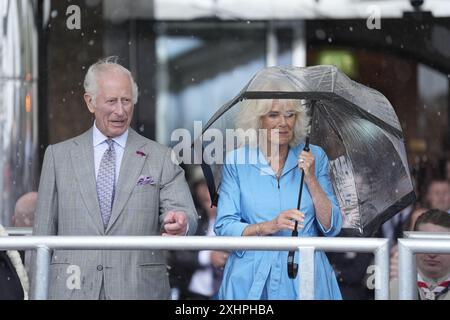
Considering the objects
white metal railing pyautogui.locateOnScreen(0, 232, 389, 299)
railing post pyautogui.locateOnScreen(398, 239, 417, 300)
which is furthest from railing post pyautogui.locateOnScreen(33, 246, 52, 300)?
railing post pyautogui.locateOnScreen(398, 239, 417, 300)

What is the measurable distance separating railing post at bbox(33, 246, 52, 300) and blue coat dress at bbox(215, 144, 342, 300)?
32.2 inches

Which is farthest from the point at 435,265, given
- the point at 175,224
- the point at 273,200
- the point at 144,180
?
the point at 144,180

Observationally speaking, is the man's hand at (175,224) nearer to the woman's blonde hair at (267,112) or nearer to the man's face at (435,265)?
the woman's blonde hair at (267,112)

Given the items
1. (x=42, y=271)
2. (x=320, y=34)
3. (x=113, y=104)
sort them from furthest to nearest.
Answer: (x=320, y=34) < (x=113, y=104) < (x=42, y=271)

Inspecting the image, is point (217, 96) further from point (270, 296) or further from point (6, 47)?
point (270, 296)

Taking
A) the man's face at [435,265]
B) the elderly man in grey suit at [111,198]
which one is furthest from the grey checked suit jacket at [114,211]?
the man's face at [435,265]

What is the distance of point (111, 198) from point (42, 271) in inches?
28.6

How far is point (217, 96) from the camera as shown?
734cm

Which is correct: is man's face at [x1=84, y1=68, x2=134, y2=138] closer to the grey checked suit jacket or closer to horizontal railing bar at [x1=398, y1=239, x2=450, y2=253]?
the grey checked suit jacket

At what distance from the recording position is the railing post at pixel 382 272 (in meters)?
3.38

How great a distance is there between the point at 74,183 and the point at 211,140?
0.81 meters

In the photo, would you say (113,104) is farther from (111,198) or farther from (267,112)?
(267,112)

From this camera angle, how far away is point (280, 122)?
4.33 metres

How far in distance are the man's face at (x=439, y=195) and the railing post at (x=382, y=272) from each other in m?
3.35
